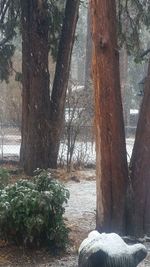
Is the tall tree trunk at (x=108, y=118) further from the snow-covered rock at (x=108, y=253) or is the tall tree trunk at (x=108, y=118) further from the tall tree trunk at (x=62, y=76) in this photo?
the tall tree trunk at (x=62, y=76)

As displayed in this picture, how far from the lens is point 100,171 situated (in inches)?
292

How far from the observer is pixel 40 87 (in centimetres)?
1369

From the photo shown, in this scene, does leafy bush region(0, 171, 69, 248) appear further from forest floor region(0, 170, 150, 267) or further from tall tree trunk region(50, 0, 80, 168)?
tall tree trunk region(50, 0, 80, 168)

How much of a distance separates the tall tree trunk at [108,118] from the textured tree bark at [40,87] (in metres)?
6.16

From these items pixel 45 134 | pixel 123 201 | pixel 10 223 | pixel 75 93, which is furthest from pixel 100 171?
pixel 75 93

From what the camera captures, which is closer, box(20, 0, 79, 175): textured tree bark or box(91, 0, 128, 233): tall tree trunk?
box(91, 0, 128, 233): tall tree trunk

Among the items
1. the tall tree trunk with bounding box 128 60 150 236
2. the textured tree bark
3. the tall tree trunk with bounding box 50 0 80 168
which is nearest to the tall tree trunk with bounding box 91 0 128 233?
the tall tree trunk with bounding box 128 60 150 236

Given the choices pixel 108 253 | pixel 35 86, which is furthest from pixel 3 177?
pixel 35 86

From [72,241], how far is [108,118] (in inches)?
72.6

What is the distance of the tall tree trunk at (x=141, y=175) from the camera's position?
7402 millimetres

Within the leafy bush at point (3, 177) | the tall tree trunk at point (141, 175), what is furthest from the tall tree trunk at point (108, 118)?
the leafy bush at point (3, 177)

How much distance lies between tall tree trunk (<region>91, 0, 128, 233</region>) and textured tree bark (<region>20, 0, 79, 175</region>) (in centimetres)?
616

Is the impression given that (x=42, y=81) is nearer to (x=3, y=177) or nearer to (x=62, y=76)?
(x=62, y=76)

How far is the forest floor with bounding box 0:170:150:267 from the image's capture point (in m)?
6.51
